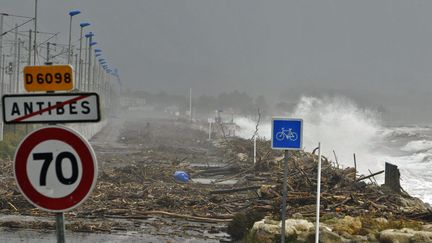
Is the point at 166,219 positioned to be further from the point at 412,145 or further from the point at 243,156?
the point at 412,145

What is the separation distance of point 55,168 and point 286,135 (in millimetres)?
6756

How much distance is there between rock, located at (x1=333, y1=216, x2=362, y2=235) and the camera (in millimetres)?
13188

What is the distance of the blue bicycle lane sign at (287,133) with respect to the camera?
36.5 feet

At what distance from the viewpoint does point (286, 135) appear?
11195 millimetres

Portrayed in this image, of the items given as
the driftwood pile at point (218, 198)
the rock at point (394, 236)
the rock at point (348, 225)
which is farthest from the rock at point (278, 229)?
the driftwood pile at point (218, 198)

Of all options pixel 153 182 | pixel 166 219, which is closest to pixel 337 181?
pixel 166 219

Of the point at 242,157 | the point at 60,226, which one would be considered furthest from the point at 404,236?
the point at 242,157

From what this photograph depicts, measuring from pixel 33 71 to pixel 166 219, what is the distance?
41.5ft

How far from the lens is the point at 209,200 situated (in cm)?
2081

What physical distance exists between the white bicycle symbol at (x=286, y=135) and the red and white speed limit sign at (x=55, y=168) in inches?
259

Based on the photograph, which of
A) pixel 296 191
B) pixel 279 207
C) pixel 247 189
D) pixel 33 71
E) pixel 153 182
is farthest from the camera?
pixel 153 182

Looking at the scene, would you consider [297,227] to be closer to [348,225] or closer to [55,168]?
[348,225]

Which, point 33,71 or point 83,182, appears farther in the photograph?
point 33,71

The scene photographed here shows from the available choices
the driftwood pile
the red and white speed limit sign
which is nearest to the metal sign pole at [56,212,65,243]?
the red and white speed limit sign
